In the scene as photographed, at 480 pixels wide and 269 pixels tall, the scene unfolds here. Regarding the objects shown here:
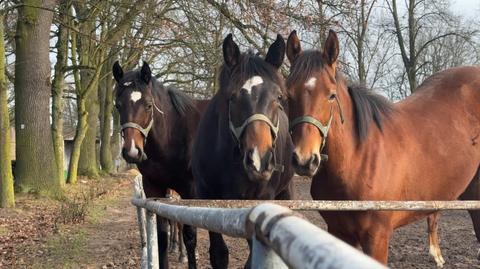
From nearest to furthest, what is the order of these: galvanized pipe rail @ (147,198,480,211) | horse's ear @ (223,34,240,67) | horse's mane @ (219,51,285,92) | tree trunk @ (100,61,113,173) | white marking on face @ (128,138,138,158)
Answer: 1. galvanized pipe rail @ (147,198,480,211)
2. horse's mane @ (219,51,285,92)
3. horse's ear @ (223,34,240,67)
4. white marking on face @ (128,138,138,158)
5. tree trunk @ (100,61,113,173)

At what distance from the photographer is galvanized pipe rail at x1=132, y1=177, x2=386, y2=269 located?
0.70 m

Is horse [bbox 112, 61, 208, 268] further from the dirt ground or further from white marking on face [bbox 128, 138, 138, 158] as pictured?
the dirt ground

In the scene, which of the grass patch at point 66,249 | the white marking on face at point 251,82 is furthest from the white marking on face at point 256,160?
the grass patch at point 66,249

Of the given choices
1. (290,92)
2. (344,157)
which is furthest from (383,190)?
(290,92)

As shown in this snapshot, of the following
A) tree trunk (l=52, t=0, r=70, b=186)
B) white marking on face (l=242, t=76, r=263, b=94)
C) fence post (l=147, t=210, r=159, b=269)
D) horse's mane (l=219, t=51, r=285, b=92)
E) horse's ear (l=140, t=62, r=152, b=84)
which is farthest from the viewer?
tree trunk (l=52, t=0, r=70, b=186)

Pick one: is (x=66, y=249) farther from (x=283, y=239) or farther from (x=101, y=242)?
(x=283, y=239)

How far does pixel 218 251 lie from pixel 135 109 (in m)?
2.02

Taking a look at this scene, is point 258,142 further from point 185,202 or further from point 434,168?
point 434,168

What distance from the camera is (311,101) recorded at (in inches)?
147

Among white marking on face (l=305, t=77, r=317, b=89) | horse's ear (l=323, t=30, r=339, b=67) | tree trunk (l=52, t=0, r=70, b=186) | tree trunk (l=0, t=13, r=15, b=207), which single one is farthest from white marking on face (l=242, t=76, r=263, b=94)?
tree trunk (l=52, t=0, r=70, b=186)

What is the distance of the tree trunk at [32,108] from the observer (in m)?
12.0

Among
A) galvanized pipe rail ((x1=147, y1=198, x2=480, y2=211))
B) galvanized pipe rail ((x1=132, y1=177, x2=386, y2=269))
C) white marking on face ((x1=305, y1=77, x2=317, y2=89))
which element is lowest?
galvanized pipe rail ((x1=147, y1=198, x2=480, y2=211))

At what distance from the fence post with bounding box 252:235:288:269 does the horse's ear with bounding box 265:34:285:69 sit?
11.4ft

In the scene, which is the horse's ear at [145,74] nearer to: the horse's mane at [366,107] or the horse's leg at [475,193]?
the horse's mane at [366,107]
